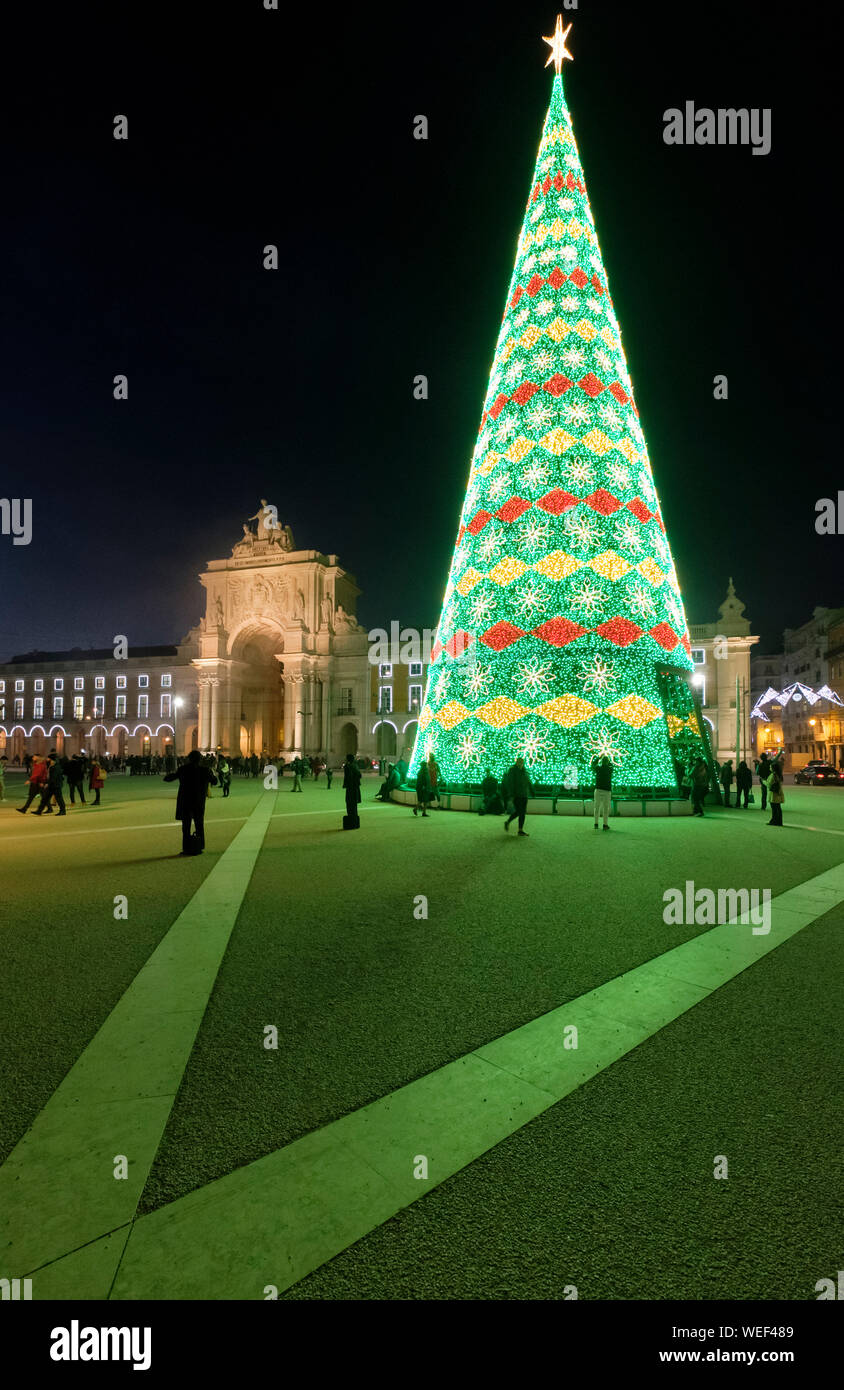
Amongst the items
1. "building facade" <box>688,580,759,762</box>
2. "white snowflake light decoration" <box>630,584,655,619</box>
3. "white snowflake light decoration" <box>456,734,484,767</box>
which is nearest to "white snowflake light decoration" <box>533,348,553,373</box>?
A: "white snowflake light decoration" <box>630,584,655,619</box>

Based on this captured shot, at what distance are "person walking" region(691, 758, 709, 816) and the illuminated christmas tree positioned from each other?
521 mm

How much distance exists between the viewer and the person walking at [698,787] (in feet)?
47.0

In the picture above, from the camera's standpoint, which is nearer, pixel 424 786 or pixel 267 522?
pixel 424 786

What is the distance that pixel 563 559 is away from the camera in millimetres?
14680

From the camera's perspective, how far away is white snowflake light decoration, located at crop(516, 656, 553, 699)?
14547mm

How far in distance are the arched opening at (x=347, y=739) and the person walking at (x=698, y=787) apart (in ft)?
133

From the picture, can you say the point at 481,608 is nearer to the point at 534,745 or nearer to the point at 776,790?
the point at 534,745

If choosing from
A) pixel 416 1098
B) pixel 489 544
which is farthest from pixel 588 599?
pixel 416 1098

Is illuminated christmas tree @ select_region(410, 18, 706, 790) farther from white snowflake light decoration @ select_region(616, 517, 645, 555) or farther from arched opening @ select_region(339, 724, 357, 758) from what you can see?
arched opening @ select_region(339, 724, 357, 758)

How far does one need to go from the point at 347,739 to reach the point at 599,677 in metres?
41.3

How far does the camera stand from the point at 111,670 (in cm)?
6569

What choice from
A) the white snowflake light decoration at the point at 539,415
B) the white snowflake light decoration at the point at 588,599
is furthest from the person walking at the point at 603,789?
the white snowflake light decoration at the point at 539,415

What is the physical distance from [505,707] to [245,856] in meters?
7.47
